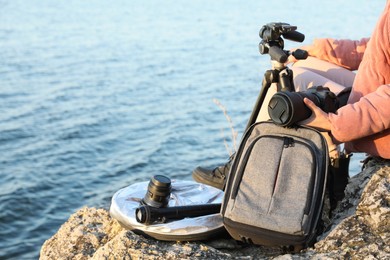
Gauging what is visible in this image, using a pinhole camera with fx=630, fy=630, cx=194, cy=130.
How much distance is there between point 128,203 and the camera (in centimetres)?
372

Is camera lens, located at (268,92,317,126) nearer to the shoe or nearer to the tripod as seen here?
the tripod

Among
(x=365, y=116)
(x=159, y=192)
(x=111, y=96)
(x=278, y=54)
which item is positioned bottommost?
(x=111, y=96)

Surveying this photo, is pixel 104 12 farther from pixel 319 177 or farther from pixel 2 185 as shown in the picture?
pixel 319 177

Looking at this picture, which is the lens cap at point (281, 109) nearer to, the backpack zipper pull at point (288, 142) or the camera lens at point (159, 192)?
the backpack zipper pull at point (288, 142)

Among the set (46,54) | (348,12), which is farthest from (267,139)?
(348,12)

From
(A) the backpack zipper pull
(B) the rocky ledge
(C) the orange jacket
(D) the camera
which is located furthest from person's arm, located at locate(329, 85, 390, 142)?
(B) the rocky ledge

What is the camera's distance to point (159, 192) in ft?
11.5

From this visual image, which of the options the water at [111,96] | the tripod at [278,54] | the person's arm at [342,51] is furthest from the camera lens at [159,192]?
the water at [111,96]

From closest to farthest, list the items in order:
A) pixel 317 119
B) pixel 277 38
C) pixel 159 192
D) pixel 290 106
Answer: pixel 290 106, pixel 317 119, pixel 159 192, pixel 277 38

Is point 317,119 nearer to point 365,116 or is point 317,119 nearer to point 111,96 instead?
point 365,116

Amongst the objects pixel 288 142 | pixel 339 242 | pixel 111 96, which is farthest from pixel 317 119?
pixel 111 96

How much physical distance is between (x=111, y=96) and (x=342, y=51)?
8537mm

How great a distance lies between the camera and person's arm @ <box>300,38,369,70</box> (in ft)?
14.3

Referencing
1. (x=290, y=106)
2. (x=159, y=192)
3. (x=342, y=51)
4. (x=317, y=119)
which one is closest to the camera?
(x=290, y=106)
